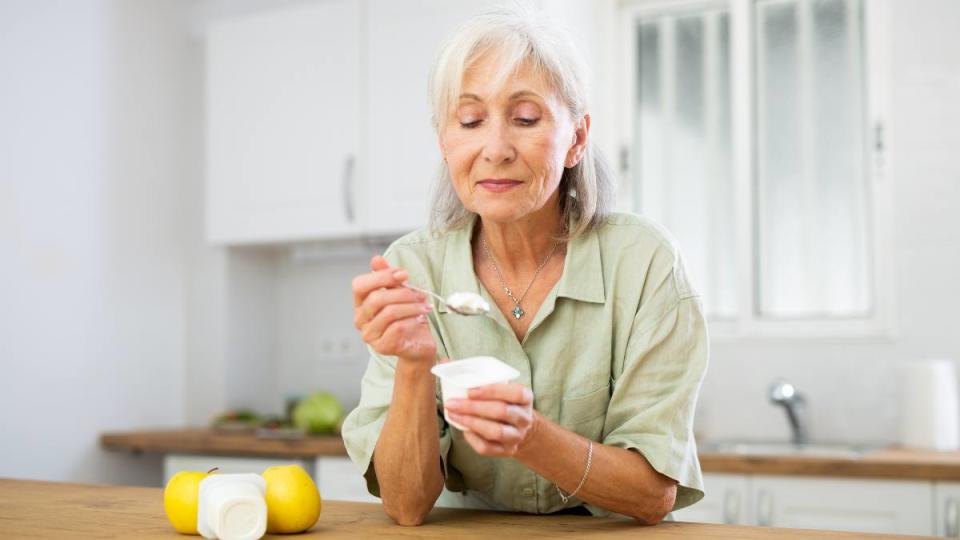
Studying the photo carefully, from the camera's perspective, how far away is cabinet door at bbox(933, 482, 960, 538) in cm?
246

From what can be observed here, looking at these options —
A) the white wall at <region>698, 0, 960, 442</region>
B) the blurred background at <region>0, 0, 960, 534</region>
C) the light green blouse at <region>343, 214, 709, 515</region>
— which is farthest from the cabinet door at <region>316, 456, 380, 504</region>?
the light green blouse at <region>343, 214, 709, 515</region>

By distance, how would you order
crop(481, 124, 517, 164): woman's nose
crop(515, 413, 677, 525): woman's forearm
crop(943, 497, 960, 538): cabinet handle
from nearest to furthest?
crop(515, 413, 677, 525): woman's forearm → crop(481, 124, 517, 164): woman's nose → crop(943, 497, 960, 538): cabinet handle

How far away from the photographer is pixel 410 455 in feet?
4.59

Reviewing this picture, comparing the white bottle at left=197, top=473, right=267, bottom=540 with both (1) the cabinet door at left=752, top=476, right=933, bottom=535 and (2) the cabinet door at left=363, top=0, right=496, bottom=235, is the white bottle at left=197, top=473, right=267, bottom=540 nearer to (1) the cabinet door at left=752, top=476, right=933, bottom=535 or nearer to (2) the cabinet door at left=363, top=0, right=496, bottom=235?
(1) the cabinet door at left=752, top=476, right=933, bottom=535

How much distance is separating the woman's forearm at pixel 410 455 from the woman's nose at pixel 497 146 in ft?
1.03

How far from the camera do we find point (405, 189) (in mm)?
3318

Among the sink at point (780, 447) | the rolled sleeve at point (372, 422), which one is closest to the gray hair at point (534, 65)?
the rolled sleeve at point (372, 422)

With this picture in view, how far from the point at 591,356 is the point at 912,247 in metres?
2.00

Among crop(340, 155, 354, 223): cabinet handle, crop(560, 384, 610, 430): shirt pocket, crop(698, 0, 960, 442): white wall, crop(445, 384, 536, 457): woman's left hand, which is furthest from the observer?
crop(340, 155, 354, 223): cabinet handle

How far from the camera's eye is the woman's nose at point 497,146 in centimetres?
140

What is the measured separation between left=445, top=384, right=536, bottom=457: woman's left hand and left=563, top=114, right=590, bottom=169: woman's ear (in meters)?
0.50

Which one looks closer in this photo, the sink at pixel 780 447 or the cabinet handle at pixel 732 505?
the cabinet handle at pixel 732 505

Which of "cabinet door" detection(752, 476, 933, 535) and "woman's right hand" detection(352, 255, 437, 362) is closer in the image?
"woman's right hand" detection(352, 255, 437, 362)

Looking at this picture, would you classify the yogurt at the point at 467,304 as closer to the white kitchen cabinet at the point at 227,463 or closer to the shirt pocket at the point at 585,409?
the shirt pocket at the point at 585,409
